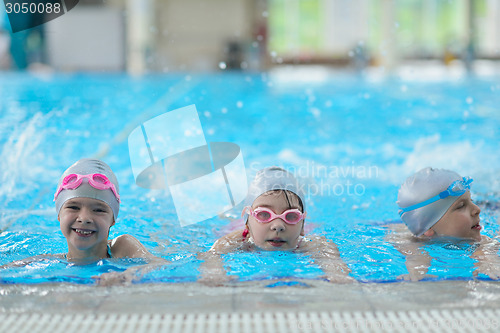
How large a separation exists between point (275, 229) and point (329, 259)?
1.08ft

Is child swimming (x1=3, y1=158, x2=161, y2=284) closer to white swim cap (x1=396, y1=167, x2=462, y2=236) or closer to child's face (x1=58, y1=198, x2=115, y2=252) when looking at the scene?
child's face (x1=58, y1=198, x2=115, y2=252)

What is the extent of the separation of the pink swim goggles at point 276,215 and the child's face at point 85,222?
74 centimetres

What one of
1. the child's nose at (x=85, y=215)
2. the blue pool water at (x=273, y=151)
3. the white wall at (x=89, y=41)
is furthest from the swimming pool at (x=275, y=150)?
the white wall at (x=89, y=41)

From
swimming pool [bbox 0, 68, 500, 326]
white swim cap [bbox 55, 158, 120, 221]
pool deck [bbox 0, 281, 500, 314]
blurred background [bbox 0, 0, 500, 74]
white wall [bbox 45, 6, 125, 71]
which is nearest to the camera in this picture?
pool deck [bbox 0, 281, 500, 314]

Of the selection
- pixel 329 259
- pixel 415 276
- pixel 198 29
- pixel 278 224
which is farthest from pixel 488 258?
pixel 198 29

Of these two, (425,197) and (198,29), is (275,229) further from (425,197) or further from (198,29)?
(198,29)

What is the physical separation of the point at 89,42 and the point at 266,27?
664 centimetres

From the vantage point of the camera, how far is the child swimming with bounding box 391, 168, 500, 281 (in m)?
3.35

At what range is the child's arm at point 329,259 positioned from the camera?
8.92 ft

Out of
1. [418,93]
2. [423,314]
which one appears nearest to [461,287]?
[423,314]

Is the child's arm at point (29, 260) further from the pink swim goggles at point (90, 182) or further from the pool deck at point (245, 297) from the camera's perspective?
the pool deck at point (245, 297)

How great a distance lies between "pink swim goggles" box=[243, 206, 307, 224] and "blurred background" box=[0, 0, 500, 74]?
15784 mm

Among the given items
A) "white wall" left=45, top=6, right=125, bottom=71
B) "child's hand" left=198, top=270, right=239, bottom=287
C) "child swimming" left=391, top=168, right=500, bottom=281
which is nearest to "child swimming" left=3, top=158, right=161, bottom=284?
"child's hand" left=198, top=270, right=239, bottom=287

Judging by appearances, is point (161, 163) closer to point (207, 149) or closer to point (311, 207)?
point (207, 149)
